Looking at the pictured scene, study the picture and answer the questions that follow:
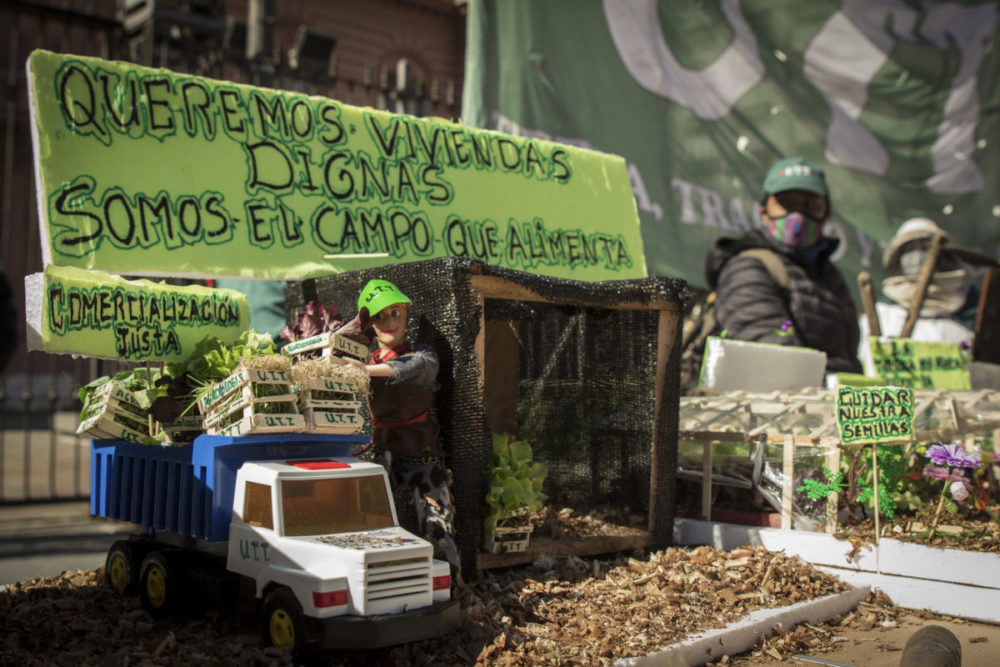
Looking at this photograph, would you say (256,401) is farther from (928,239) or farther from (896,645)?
(928,239)

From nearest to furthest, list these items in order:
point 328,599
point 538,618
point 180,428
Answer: point 328,599, point 180,428, point 538,618

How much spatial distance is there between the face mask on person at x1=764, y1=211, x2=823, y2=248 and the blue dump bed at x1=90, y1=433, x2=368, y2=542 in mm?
5549

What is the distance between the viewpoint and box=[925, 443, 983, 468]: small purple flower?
18.7ft

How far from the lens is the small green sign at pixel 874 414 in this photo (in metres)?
5.73

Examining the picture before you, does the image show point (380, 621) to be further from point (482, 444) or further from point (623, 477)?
point (623, 477)

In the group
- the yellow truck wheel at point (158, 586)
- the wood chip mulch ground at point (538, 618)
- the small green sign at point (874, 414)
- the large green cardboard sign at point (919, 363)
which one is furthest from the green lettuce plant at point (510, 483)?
the large green cardboard sign at point (919, 363)

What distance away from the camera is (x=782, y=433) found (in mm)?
6309

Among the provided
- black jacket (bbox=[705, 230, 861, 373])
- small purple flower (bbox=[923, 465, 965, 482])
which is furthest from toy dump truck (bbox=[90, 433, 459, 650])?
black jacket (bbox=[705, 230, 861, 373])

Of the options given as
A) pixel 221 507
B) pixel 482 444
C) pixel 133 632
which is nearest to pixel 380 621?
pixel 221 507

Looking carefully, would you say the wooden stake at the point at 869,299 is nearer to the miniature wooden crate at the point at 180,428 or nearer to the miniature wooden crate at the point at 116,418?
the miniature wooden crate at the point at 180,428

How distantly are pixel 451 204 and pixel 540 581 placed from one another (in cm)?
290

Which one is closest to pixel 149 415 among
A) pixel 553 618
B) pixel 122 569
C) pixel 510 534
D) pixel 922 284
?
pixel 122 569

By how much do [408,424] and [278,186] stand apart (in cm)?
211

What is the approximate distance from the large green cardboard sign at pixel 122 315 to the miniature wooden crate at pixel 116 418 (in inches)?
7.7
